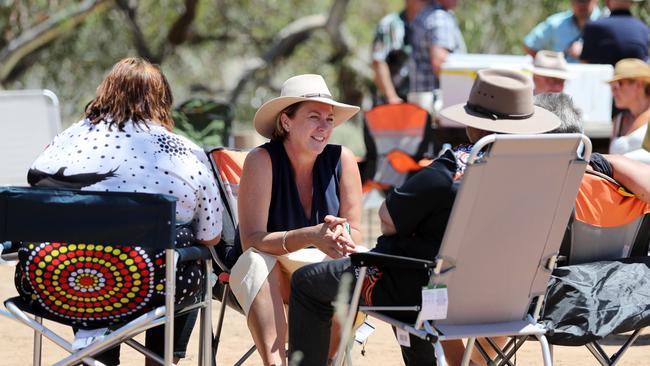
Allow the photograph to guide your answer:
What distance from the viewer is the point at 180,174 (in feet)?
11.5

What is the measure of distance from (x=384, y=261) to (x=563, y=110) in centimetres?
89

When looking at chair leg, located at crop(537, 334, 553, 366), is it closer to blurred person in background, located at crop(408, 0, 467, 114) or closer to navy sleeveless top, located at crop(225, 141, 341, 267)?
navy sleeveless top, located at crop(225, 141, 341, 267)

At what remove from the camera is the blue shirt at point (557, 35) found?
8.10 m

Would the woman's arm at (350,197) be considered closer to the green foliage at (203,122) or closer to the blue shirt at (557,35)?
the green foliage at (203,122)

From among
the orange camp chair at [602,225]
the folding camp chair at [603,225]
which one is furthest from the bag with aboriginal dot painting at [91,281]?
the folding camp chair at [603,225]

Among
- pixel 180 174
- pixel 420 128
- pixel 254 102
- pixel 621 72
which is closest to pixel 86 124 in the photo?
pixel 180 174

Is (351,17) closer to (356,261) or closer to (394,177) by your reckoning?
(394,177)

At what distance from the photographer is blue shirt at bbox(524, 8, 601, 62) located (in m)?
8.10

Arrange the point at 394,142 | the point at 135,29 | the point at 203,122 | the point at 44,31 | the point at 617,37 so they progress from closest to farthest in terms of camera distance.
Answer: the point at 203,122 → the point at 617,37 → the point at 394,142 → the point at 44,31 → the point at 135,29

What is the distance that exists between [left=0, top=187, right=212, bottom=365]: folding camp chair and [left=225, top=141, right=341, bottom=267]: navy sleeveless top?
1.42 feet

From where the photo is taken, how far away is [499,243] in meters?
3.24

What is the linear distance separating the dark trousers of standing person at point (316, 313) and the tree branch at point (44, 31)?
8.52m

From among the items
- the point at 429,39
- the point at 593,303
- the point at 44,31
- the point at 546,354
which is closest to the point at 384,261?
the point at 546,354

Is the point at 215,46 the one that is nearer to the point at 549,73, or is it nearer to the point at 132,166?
the point at 549,73
